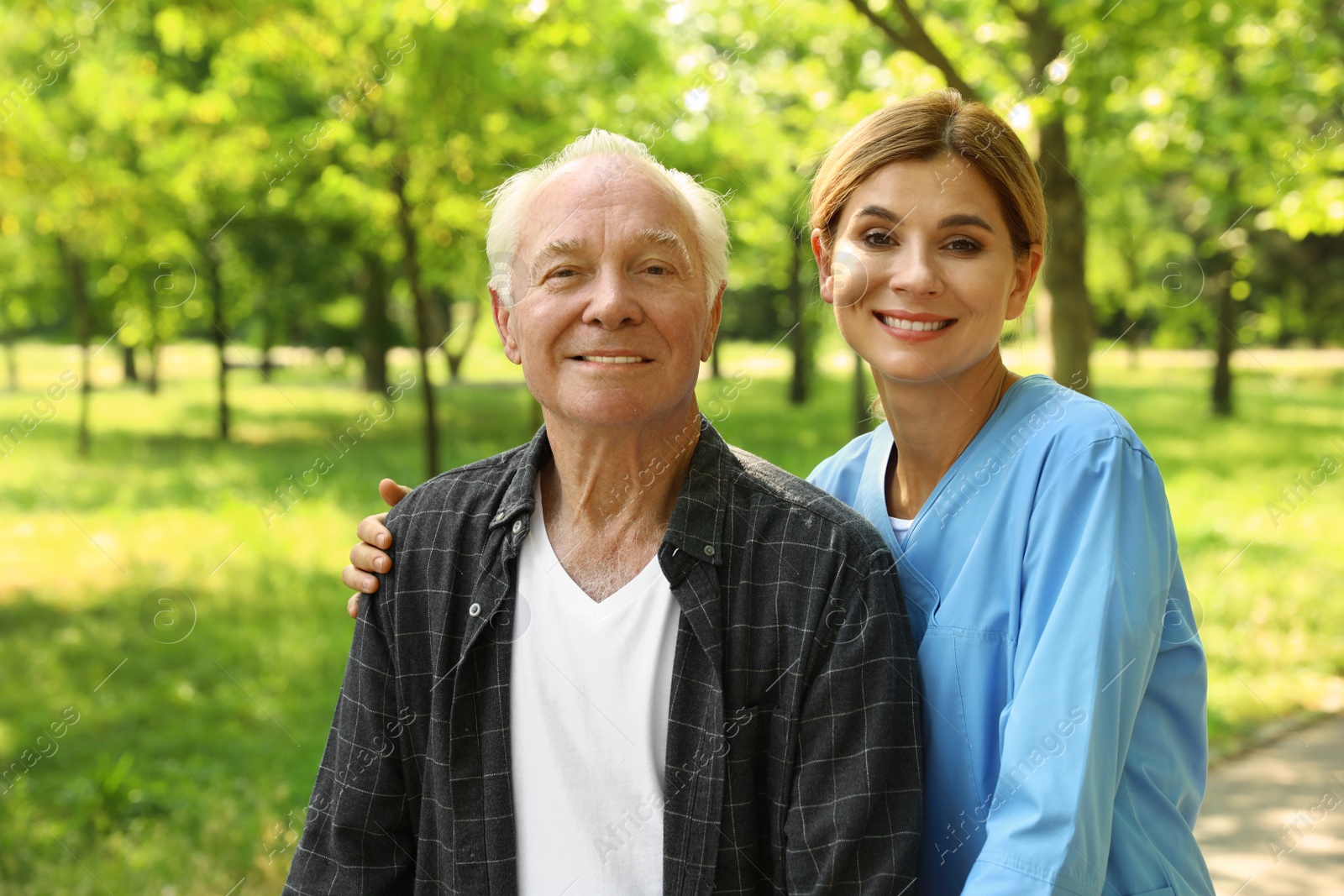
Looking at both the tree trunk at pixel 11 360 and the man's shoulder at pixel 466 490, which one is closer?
the man's shoulder at pixel 466 490

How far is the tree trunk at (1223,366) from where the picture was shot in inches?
788

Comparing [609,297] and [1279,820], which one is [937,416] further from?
[1279,820]

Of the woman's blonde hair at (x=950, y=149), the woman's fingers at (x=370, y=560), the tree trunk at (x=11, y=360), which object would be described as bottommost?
the woman's fingers at (x=370, y=560)

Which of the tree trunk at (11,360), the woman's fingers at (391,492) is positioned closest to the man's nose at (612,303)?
the woman's fingers at (391,492)

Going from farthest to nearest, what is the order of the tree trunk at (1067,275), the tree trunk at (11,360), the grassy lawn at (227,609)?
the tree trunk at (11,360), the tree trunk at (1067,275), the grassy lawn at (227,609)

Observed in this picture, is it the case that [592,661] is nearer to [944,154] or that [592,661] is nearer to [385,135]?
[944,154]

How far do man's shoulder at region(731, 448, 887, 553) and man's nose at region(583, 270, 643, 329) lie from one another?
37cm

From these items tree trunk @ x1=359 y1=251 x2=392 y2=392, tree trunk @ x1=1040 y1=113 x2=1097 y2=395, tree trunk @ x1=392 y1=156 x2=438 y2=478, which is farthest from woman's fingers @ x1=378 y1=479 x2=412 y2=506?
tree trunk @ x1=359 y1=251 x2=392 y2=392

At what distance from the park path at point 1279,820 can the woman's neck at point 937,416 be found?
9.00ft

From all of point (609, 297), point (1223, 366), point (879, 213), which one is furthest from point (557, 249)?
point (1223, 366)

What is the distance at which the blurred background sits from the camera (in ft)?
16.9

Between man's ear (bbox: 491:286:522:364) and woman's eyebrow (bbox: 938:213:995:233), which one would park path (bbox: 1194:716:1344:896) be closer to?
woman's eyebrow (bbox: 938:213:995:233)

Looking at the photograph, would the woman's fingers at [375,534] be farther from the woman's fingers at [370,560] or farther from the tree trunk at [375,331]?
the tree trunk at [375,331]

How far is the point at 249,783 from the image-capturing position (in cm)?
519
